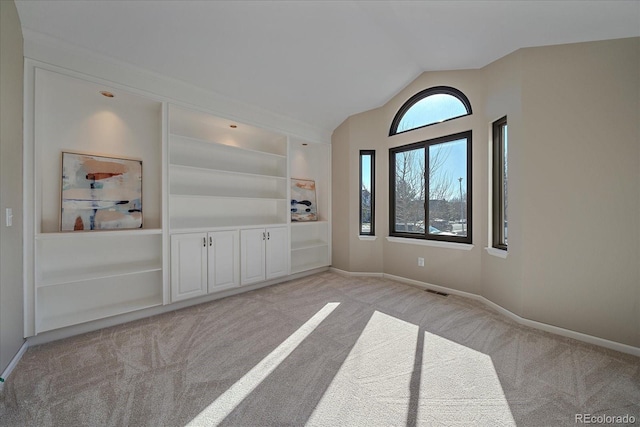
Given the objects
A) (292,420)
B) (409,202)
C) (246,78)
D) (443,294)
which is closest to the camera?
(292,420)

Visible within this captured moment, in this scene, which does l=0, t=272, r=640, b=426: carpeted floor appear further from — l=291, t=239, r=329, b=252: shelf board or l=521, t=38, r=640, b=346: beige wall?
l=291, t=239, r=329, b=252: shelf board

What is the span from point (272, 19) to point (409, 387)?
125 inches

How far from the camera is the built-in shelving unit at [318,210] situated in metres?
4.52

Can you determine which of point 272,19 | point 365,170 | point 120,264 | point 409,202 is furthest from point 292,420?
point 365,170

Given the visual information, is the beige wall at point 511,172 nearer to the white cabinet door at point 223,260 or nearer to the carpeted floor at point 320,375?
the carpeted floor at point 320,375

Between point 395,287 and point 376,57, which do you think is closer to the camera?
point 376,57

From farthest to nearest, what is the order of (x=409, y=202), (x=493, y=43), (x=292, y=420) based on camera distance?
(x=409, y=202)
(x=493, y=43)
(x=292, y=420)

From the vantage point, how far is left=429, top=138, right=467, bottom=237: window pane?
11.4 ft

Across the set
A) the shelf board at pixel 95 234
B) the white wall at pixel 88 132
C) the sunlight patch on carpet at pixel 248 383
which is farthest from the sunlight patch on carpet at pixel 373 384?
the white wall at pixel 88 132

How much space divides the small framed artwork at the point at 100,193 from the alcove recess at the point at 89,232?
0.07 m

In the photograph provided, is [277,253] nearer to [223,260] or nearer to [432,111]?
[223,260]

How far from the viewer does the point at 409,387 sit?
1704 millimetres

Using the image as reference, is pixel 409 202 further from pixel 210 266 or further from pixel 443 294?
pixel 210 266

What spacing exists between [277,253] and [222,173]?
54.2 inches
